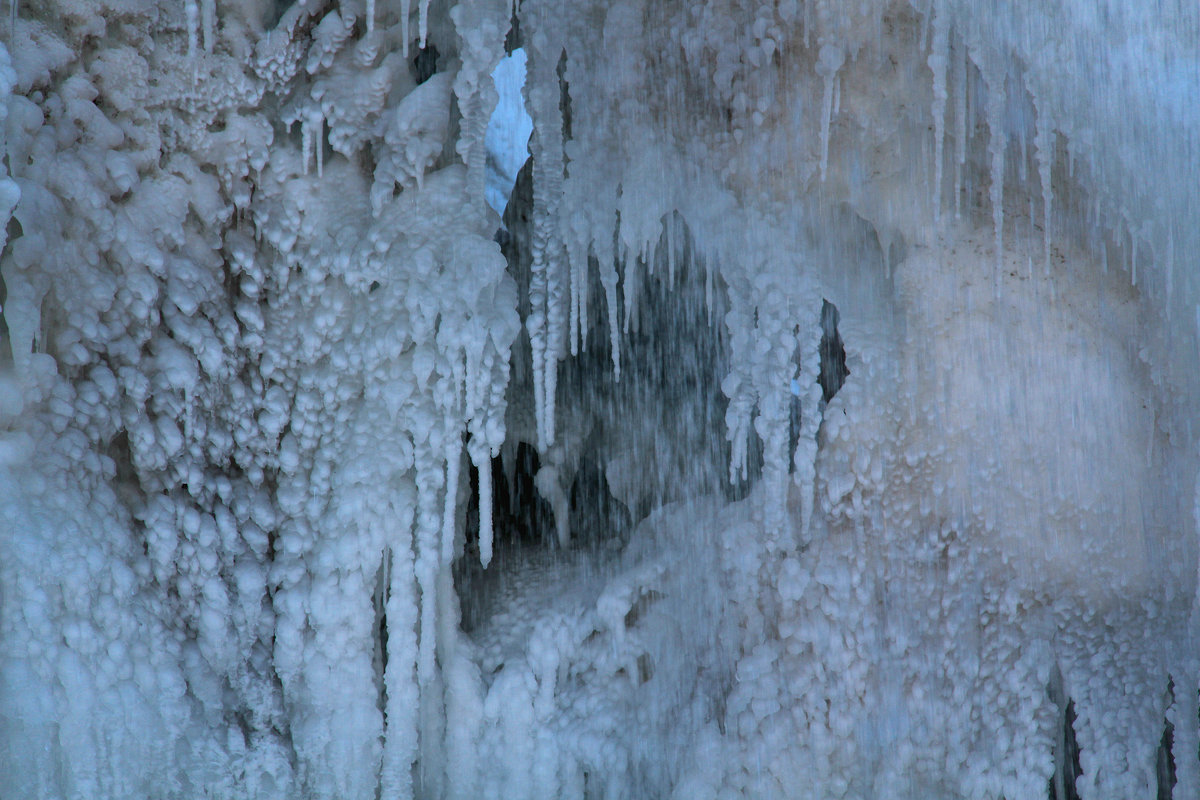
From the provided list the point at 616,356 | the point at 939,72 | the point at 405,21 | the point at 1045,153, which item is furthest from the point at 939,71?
the point at 405,21

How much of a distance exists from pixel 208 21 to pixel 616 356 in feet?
6.59

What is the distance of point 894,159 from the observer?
4609 mm

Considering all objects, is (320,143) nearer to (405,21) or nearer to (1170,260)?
(405,21)

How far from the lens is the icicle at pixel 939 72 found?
155 inches

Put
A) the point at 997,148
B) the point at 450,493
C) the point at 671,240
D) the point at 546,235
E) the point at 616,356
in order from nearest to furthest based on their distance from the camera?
the point at 997,148 → the point at 450,493 → the point at 616,356 → the point at 546,235 → the point at 671,240

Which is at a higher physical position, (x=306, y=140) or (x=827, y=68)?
(x=827, y=68)

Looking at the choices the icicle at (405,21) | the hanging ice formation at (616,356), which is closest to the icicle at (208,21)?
the hanging ice formation at (616,356)

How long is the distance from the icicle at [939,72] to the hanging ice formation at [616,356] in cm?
2

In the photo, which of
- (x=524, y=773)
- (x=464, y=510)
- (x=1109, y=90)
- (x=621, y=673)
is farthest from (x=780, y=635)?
(x=1109, y=90)

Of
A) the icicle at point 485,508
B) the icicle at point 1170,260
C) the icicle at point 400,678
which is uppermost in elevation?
the icicle at point 1170,260

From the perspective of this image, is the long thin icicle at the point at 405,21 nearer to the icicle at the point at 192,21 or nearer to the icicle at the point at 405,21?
the icicle at the point at 405,21

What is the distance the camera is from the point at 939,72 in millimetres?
4078

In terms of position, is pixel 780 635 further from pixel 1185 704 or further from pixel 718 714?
pixel 1185 704

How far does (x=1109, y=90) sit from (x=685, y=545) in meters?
2.34
